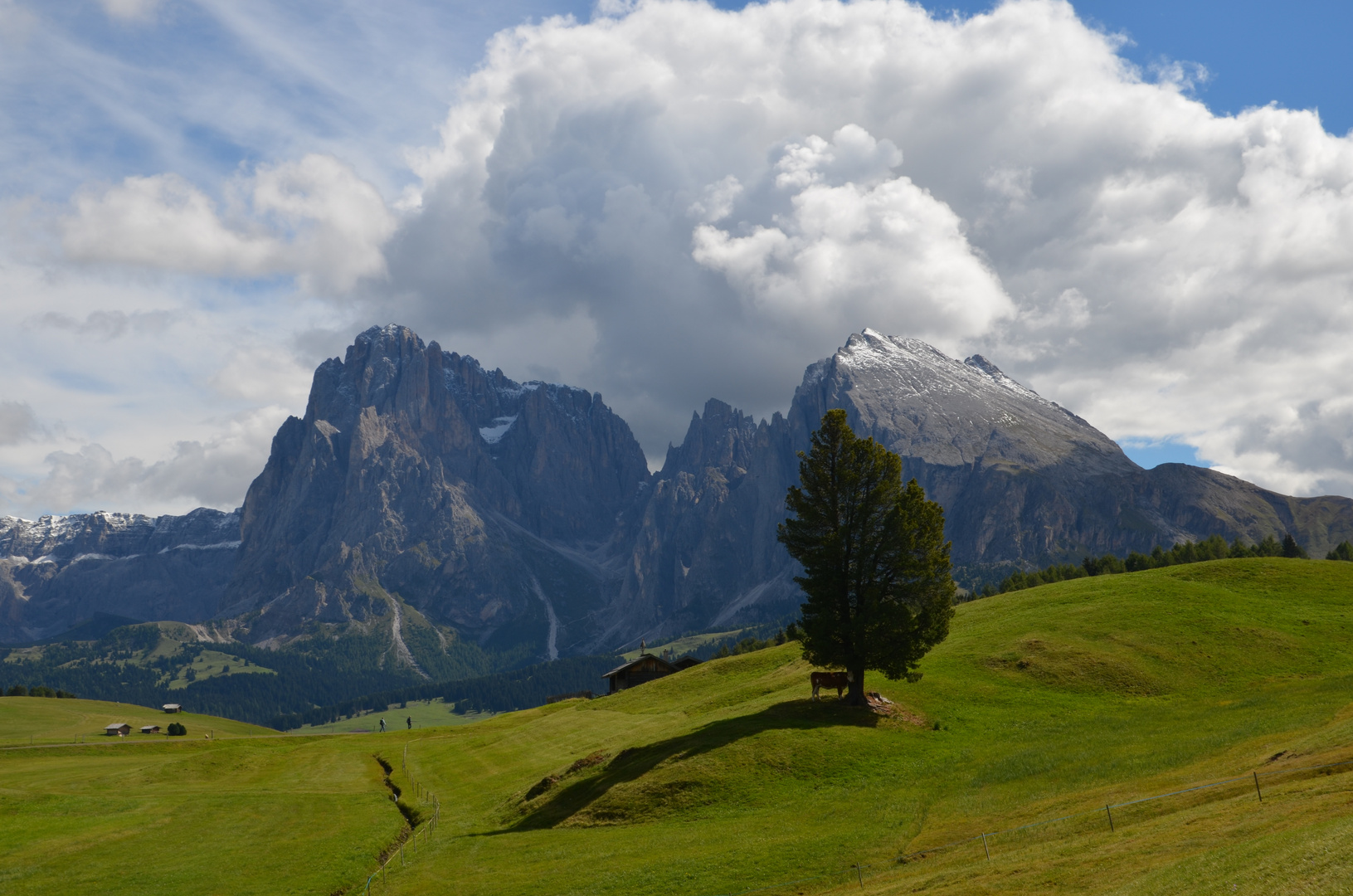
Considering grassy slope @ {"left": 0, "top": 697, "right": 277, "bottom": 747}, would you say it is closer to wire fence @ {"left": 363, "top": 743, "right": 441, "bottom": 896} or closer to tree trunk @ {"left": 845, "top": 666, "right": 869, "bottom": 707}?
wire fence @ {"left": 363, "top": 743, "right": 441, "bottom": 896}

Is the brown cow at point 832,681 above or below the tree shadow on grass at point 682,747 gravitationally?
above

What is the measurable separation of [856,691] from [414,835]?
91.1 ft

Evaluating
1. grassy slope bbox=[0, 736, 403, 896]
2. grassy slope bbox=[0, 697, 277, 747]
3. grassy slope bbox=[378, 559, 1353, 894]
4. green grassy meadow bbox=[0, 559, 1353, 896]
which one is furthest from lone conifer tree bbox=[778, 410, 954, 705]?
grassy slope bbox=[0, 697, 277, 747]

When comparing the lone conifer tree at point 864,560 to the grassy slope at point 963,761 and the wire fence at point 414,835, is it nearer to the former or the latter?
the grassy slope at point 963,761

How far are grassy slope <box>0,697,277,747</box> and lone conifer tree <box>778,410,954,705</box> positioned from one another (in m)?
105

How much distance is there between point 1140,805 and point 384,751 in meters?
77.8

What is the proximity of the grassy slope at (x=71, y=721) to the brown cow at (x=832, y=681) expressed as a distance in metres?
103

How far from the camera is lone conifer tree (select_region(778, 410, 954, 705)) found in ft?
180

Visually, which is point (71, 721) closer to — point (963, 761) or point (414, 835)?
point (414, 835)

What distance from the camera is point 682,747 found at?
5131 cm

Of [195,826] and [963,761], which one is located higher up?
[963,761]

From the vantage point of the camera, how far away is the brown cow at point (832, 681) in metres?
57.6

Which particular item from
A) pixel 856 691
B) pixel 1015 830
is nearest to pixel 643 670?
pixel 856 691

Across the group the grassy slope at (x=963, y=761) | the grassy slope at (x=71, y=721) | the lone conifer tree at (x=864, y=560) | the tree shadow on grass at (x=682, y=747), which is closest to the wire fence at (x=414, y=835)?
the grassy slope at (x=963, y=761)
